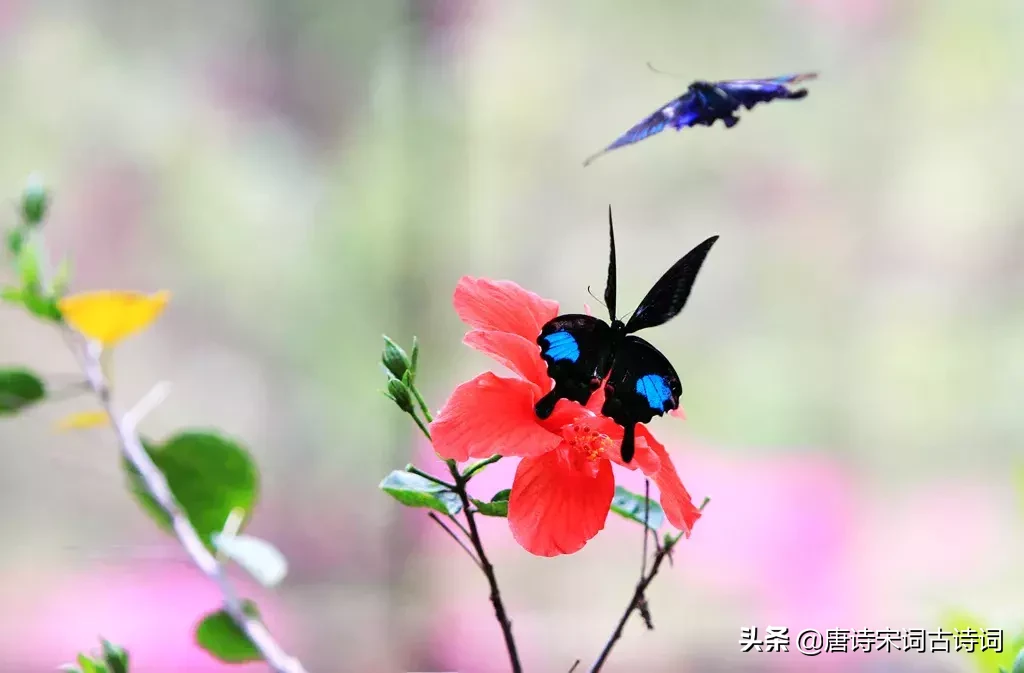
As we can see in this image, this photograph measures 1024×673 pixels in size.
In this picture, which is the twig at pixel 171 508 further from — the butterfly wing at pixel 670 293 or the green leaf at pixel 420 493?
the butterfly wing at pixel 670 293

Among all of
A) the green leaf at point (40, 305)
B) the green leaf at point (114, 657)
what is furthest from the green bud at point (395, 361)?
the green leaf at point (40, 305)

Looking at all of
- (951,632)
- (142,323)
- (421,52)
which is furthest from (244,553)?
(421,52)

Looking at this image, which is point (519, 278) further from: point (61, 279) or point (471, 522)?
point (471, 522)

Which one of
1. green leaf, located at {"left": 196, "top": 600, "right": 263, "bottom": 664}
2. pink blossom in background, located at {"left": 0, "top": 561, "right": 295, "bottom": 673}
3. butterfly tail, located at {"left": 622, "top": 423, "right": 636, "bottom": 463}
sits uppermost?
butterfly tail, located at {"left": 622, "top": 423, "right": 636, "bottom": 463}

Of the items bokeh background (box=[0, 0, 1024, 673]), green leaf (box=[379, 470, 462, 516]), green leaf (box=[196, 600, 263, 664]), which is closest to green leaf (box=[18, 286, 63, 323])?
green leaf (box=[196, 600, 263, 664])

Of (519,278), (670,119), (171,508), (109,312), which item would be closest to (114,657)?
(171,508)

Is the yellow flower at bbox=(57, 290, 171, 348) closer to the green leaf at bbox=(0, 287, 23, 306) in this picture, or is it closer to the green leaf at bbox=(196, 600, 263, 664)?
the green leaf at bbox=(0, 287, 23, 306)
